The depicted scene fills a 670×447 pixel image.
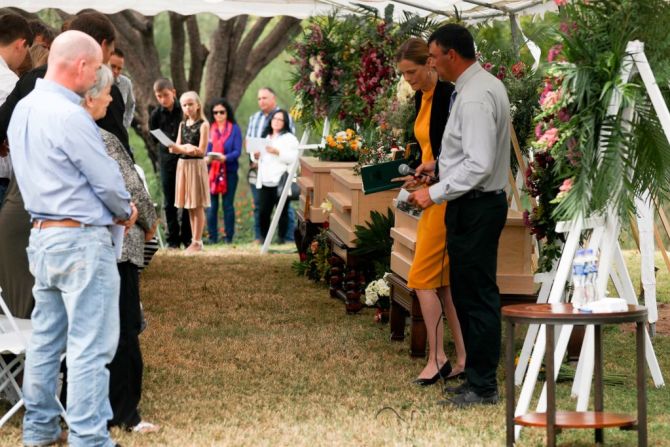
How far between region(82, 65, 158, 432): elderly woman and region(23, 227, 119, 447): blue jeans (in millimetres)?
494

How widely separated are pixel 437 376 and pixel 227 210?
359 inches

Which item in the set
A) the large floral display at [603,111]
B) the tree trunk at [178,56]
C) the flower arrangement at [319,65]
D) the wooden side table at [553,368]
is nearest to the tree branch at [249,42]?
the tree trunk at [178,56]

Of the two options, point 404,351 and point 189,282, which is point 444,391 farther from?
point 189,282

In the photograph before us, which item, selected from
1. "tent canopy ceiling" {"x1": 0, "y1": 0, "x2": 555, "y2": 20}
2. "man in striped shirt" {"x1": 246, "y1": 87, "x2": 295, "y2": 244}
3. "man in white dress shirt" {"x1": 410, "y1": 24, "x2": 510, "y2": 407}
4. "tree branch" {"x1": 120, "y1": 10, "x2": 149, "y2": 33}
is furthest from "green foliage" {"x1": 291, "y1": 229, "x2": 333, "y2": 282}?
"tree branch" {"x1": 120, "y1": 10, "x2": 149, "y2": 33}

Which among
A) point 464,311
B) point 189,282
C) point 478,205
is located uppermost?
point 478,205

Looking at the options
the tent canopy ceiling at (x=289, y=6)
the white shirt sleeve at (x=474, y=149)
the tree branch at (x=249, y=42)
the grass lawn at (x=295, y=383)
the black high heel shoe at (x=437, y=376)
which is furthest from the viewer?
the tree branch at (x=249, y=42)

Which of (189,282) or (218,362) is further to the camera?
(189,282)

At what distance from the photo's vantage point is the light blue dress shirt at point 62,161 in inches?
195

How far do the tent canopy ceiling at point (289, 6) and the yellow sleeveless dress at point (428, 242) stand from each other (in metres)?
2.96

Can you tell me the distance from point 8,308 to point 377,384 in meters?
2.07

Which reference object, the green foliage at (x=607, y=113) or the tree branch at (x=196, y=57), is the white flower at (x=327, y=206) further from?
the tree branch at (x=196, y=57)

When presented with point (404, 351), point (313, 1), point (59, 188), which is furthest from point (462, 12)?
point (59, 188)

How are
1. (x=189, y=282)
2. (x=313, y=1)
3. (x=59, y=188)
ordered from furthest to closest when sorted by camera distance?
(x=313, y=1) → (x=189, y=282) → (x=59, y=188)

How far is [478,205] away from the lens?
6.30m
